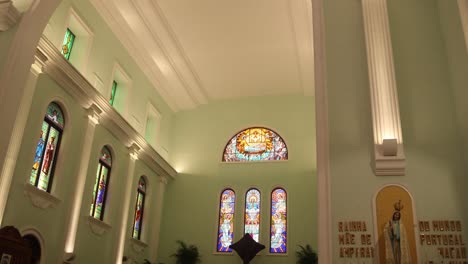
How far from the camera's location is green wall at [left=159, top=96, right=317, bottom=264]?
687 inches

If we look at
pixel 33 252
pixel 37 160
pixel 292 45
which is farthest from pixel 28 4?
pixel 292 45

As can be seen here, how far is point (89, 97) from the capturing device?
13.0 m

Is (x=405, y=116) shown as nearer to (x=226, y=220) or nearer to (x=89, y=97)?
(x=89, y=97)

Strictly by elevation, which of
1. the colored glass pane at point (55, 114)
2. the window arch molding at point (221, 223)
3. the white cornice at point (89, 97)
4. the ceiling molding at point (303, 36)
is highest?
the ceiling molding at point (303, 36)

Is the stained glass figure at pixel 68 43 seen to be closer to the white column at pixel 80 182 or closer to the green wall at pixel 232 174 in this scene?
the white column at pixel 80 182

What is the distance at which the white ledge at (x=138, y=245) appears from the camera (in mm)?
15870

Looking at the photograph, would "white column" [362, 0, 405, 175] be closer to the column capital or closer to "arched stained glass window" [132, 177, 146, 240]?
the column capital

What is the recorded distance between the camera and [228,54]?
55.2 ft

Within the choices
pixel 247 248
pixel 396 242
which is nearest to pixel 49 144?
pixel 247 248

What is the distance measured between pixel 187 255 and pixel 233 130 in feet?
17.6

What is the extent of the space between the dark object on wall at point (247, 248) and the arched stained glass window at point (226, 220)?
39.0 inches

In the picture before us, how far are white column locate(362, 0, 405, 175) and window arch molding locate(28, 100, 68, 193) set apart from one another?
7.81 m

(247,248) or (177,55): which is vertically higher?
(177,55)

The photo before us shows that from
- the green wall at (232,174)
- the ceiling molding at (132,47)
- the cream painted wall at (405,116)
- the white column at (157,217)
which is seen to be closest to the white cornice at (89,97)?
the white column at (157,217)
